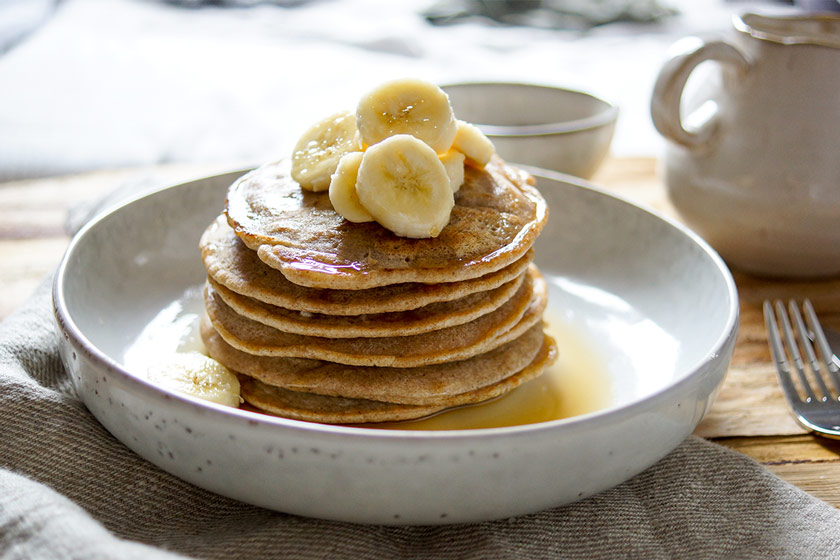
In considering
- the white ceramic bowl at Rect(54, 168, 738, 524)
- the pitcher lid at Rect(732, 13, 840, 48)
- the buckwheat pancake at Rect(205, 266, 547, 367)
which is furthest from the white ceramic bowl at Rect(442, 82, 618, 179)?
the buckwheat pancake at Rect(205, 266, 547, 367)

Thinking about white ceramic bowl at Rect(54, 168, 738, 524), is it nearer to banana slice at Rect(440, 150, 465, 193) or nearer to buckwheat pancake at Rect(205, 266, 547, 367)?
buckwheat pancake at Rect(205, 266, 547, 367)

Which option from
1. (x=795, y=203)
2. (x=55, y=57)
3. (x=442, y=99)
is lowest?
(x=55, y=57)

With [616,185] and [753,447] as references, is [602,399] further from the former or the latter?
[616,185]

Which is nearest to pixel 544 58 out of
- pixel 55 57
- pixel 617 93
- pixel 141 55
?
pixel 617 93

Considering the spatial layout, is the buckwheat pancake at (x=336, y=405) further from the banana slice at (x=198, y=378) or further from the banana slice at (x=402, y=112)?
the banana slice at (x=402, y=112)

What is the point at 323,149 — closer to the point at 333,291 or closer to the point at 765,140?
the point at 333,291

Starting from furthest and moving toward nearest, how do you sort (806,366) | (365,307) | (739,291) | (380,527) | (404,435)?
(739,291) < (806,366) < (365,307) < (380,527) < (404,435)

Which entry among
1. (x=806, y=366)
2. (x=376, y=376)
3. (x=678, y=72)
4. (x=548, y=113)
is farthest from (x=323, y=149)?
(x=548, y=113)
